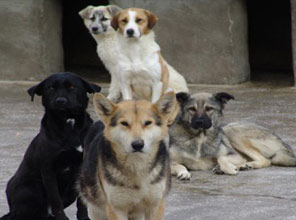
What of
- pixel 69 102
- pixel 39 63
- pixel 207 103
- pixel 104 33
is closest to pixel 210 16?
pixel 104 33

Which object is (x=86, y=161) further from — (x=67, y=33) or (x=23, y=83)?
(x=67, y=33)

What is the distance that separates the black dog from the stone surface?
27.1 ft

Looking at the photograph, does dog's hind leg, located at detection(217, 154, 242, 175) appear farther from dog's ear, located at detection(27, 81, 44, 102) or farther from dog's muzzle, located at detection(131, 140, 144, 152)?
dog's muzzle, located at detection(131, 140, 144, 152)

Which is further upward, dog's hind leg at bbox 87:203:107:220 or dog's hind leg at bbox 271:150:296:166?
dog's hind leg at bbox 87:203:107:220

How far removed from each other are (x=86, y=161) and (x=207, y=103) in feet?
8.76

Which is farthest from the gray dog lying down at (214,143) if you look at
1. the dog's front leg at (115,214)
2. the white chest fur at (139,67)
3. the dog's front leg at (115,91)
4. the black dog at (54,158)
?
the dog's front leg at (115,91)

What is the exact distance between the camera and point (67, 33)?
56.8 ft

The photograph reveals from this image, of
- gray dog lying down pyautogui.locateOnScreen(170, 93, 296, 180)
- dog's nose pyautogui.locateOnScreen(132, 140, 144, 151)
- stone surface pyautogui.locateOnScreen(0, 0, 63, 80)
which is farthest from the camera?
stone surface pyautogui.locateOnScreen(0, 0, 63, 80)

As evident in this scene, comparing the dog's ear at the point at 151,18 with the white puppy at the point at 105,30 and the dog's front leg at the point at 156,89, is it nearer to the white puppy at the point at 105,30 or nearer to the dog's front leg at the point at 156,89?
the dog's front leg at the point at 156,89

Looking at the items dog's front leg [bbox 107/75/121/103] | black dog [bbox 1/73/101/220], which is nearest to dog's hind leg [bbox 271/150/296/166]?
black dog [bbox 1/73/101/220]

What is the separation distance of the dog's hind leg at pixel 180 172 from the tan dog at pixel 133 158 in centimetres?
240

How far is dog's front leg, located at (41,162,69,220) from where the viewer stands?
6426 millimetres

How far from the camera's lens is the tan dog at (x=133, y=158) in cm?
579

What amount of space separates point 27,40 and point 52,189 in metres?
8.79
